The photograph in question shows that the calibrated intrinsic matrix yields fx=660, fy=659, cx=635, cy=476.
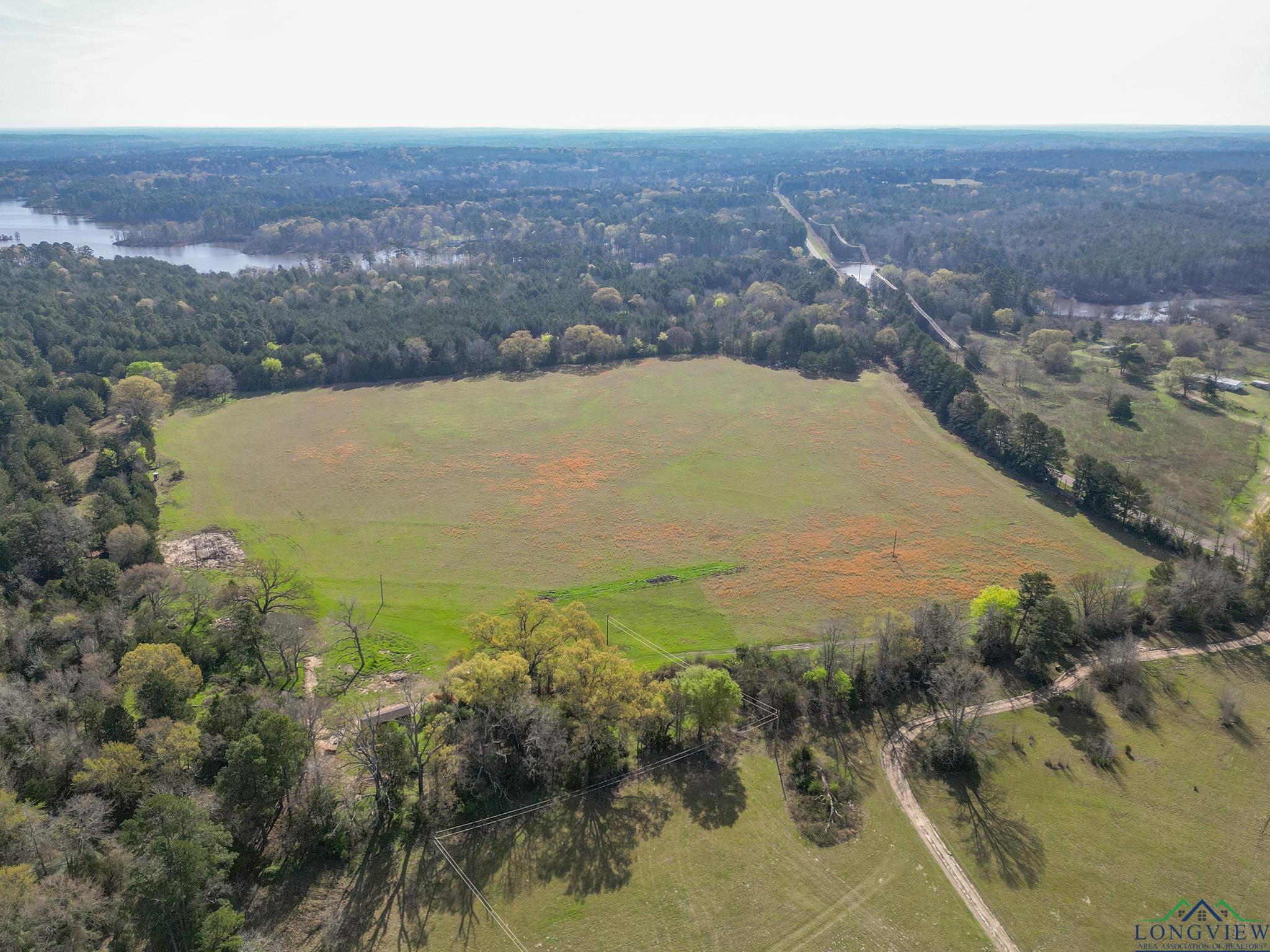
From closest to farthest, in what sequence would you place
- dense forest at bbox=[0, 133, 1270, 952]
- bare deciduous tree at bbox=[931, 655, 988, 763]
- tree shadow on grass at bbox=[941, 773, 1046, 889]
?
dense forest at bbox=[0, 133, 1270, 952] → tree shadow on grass at bbox=[941, 773, 1046, 889] → bare deciduous tree at bbox=[931, 655, 988, 763]

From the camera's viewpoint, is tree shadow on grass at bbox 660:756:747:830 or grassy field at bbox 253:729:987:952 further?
tree shadow on grass at bbox 660:756:747:830

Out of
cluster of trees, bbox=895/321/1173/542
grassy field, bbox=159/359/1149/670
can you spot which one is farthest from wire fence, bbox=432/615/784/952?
cluster of trees, bbox=895/321/1173/542

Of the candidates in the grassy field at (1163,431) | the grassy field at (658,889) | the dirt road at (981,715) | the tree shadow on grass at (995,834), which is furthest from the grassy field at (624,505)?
the grassy field at (658,889)

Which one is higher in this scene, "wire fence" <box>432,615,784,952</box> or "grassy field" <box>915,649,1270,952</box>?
"wire fence" <box>432,615,784,952</box>

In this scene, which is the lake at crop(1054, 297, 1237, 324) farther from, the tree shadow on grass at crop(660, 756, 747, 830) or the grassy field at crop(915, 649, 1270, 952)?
the tree shadow on grass at crop(660, 756, 747, 830)

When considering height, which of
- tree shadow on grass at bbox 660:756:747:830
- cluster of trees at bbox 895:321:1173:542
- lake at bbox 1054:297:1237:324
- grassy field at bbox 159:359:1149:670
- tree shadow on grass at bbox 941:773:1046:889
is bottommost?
tree shadow on grass at bbox 941:773:1046:889

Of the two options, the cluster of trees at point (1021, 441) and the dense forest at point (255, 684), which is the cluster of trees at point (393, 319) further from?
the cluster of trees at point (1021, 441)
